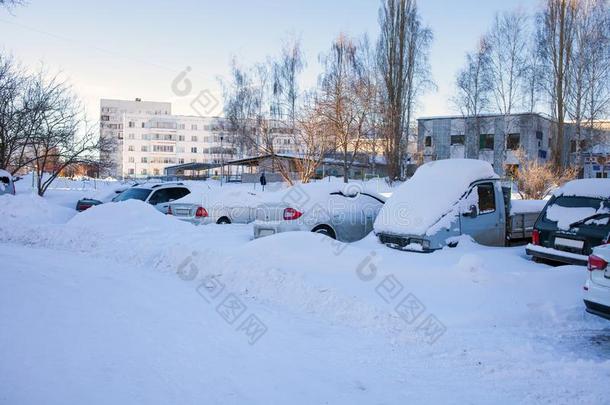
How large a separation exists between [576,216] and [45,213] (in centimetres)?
1482

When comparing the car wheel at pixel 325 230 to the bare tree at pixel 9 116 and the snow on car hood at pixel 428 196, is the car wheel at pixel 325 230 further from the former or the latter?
the bare tree at pixel 9 116

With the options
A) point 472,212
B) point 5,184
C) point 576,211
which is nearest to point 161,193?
point 5,184

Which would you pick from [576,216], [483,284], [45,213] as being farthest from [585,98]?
[45,213]

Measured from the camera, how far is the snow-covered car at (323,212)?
10312 millimetres

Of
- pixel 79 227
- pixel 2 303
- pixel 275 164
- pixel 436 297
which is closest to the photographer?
pixel 2 303

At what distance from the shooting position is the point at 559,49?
30594 millimetres

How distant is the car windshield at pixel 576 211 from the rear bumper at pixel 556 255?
431 millimetres

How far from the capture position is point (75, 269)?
28.0ft

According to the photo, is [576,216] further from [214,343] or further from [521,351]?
[214,343]

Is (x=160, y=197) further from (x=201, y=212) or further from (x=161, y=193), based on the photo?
(x=201, y=212)

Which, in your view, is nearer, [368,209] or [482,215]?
[482,215]

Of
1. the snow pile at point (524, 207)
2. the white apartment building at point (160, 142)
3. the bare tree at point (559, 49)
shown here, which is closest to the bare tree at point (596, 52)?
the bare tree at point (559, 49)

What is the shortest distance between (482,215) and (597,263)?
13.0 ft

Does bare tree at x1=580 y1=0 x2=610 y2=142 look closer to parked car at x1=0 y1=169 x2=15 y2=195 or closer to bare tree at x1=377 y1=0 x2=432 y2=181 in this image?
bare tree at x1=377 y1=0 x2=432 y2=181
